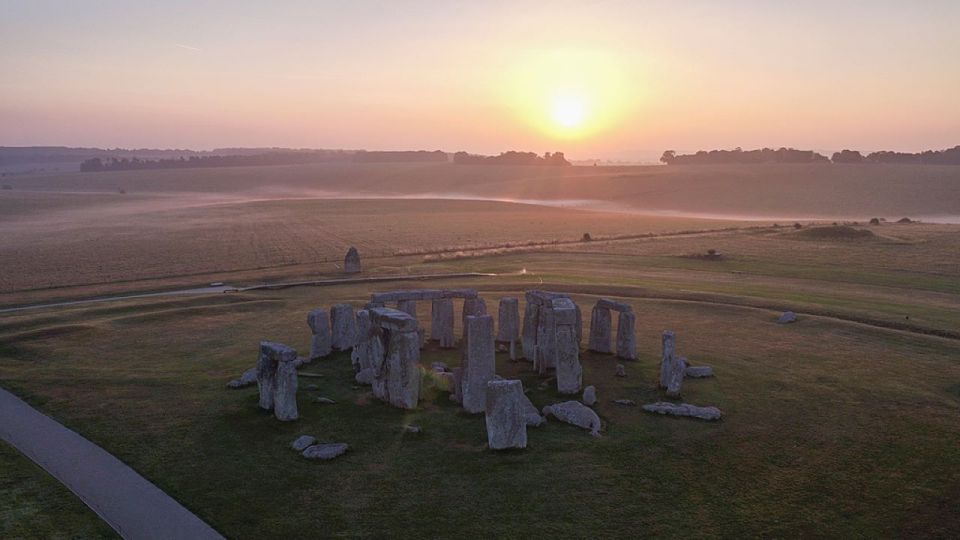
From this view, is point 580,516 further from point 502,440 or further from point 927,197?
point 927,197

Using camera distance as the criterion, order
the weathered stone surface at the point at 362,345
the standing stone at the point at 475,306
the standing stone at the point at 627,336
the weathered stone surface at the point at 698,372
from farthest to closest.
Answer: the standing stone at the point at 475,306 < the standing stone at the point at 627,336 < the weathered stone surface at the point at 362,345 < the weathered stone surface at the point at 698,372

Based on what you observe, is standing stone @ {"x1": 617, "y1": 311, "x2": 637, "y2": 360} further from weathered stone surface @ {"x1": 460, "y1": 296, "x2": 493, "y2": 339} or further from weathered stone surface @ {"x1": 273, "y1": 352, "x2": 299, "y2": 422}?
weathered stone surface @ {"x1": 273, "y1": 352, "x2": 299, "y2": 422}

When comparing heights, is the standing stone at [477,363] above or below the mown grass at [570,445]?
above

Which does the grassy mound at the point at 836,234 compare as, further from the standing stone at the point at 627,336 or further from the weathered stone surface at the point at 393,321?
the weathered stone surface at the point at 393,321

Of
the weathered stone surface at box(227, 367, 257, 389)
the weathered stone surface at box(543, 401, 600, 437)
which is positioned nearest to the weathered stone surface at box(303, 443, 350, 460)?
the weathered stone surface at box(543, 401, 600, 437)

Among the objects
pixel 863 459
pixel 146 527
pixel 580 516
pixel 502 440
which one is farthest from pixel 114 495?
pixel 863 459

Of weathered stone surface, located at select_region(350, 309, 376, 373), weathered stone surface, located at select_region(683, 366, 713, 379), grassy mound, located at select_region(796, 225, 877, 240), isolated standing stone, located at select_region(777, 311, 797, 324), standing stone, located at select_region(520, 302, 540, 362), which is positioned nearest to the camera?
weathered stone surface, located at select_region(683, 366, 713, 379)

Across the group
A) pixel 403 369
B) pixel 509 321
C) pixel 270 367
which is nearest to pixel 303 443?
pixel 270 367

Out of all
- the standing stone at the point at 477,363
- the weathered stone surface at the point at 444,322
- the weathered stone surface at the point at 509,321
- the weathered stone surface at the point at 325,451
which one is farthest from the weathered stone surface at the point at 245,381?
the weathered stone surface at the point at 509,321
